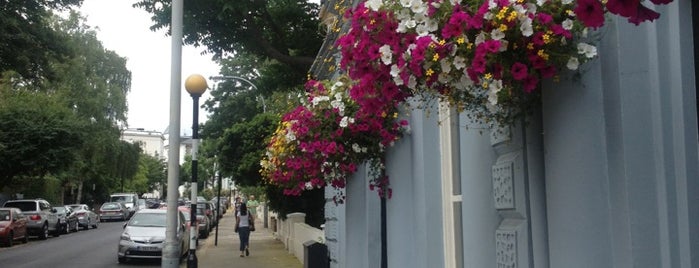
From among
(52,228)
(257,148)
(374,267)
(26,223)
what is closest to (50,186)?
(52,228)

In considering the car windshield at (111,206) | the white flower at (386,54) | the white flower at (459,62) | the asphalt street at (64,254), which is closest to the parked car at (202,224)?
the asphalt street at (64,254)

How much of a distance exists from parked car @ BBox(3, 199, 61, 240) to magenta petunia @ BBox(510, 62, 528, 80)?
29085mm

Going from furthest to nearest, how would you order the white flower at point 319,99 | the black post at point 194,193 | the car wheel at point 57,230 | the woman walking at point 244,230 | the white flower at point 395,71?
the car wheel at point 57,230
the woman walking at point 244,230
the black post at point 194,193
the white flower at point 319,99
the white flower at point 395,71

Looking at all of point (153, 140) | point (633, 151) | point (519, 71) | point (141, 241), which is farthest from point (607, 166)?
point (153, 140)

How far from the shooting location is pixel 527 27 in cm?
296

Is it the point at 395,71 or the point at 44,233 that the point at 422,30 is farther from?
the point at 44,233

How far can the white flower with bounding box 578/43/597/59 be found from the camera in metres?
3.04

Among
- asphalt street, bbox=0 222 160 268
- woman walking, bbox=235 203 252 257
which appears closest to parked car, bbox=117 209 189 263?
asphalt street, bbox=0 222 160 268

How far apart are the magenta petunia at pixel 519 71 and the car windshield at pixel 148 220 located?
58.0ft

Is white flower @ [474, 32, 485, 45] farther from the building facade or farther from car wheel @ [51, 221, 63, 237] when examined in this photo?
car wheel @ [51, 221, 63, 237]

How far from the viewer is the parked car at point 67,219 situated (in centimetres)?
3322

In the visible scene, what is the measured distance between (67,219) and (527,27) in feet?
115

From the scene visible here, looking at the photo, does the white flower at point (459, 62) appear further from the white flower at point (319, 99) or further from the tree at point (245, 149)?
the tree at point (245, 149)

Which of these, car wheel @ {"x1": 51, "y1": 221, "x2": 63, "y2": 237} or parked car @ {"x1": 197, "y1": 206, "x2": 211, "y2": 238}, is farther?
car wheel @ {"x1": 51, "y1": 221, "x2": 63, "y2": 237}
